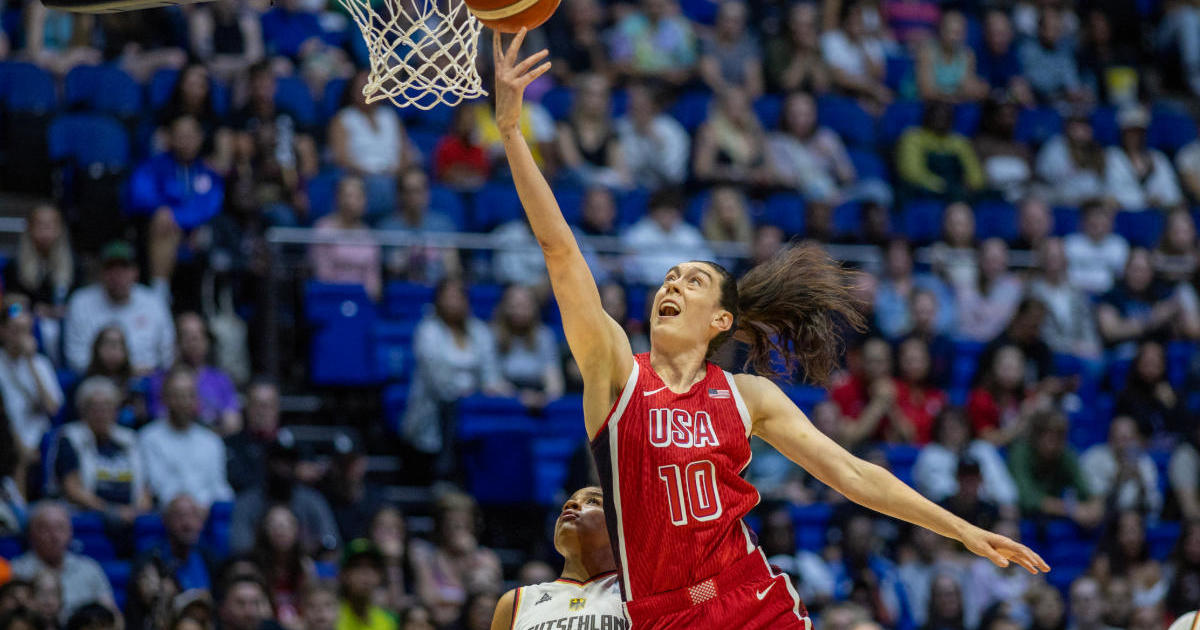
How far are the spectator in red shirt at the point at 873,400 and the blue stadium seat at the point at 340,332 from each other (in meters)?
3.04

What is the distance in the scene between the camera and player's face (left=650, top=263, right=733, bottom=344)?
472cm

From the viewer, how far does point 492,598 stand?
814cm

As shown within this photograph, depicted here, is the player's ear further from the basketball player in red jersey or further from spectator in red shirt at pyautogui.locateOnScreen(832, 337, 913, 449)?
spectator in red shirt at pyautogui.locateOnScreen(832, 337, 913, 449)

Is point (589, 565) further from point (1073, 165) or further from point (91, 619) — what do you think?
point (1073, 165)

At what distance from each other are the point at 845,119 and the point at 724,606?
29.6ft

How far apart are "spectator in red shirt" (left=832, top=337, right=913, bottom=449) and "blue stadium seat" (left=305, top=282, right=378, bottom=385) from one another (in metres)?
3.04

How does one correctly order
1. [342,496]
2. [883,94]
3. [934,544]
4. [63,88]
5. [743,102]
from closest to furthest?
[342,496] → [934,544] → [63,88] → [743,102] → [883,94]

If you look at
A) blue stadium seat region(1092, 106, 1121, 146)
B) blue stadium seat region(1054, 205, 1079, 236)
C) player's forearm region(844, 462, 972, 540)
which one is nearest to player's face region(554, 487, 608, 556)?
player's forearm region(844, 462, 972, 540)

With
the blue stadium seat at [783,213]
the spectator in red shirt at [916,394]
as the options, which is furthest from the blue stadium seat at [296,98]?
the spectator in red shirt at [916,394]

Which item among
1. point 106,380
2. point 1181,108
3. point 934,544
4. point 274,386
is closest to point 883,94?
point 1181,108

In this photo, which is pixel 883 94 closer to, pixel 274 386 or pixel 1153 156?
pixel 1153 156

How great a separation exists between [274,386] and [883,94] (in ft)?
21.3

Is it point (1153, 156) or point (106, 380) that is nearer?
point (106, 380)

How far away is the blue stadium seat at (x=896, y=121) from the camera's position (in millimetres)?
13258
